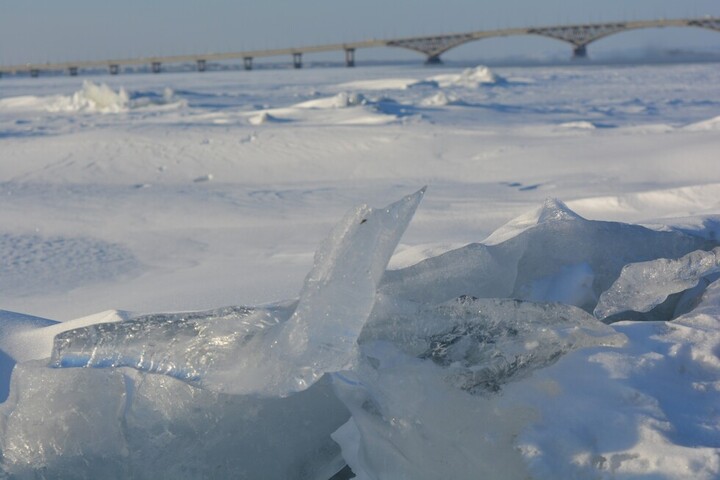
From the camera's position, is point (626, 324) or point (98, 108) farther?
point (98, 108)

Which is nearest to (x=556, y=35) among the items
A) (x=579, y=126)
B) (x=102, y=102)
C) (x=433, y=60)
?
(x=433, y=60)

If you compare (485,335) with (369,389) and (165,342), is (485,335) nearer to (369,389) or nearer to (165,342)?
(369,389)

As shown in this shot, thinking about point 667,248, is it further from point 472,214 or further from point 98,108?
point 98,108

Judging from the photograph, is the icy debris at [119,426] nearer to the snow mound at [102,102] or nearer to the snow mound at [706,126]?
the snow mound at [706,126]

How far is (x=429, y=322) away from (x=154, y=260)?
2443 millimetres

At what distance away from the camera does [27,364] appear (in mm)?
1604

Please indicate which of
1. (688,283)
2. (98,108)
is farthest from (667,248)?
(98,108)

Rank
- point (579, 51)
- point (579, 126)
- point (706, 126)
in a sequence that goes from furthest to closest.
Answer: point (579, 51), point (579, 126), point (706, 126)

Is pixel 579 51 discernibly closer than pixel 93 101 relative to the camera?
No

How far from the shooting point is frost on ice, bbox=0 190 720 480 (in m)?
1.37

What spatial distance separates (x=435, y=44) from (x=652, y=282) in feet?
125

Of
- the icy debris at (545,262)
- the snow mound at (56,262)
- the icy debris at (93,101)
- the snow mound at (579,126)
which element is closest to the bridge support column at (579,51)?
the icy debris at (93,101)

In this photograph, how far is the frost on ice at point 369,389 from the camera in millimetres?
1373

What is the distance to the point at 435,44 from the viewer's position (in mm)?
38938
